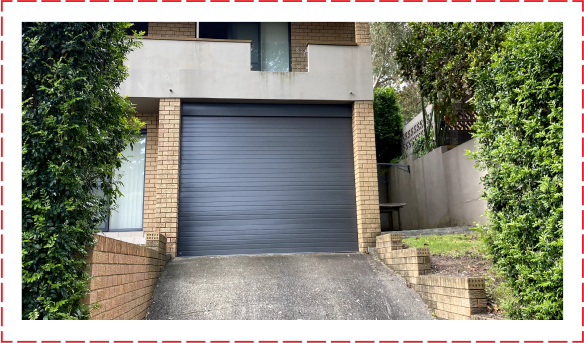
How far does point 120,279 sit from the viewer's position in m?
4.98

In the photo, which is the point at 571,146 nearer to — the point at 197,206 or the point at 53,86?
the point at 53,86

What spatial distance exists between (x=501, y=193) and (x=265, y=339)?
10.6 ft

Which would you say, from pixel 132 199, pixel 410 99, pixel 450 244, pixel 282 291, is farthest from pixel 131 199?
pixel 410 99

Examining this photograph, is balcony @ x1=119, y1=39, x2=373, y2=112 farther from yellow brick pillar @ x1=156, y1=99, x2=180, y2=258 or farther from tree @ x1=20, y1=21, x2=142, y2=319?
tree @ x1=20, y1=21, x2=142, y2=319

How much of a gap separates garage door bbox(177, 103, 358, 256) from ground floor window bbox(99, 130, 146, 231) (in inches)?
45.8

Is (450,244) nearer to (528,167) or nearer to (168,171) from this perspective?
(528,167)

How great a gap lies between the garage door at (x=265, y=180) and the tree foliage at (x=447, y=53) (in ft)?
9.11

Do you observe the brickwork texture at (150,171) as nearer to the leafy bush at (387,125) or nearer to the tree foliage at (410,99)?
the leafy bush at (387,125)

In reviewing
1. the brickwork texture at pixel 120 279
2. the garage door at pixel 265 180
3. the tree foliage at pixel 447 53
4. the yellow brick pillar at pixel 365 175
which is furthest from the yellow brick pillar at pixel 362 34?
the brickwork texture at pixel 120 279

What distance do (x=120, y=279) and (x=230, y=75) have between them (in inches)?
202

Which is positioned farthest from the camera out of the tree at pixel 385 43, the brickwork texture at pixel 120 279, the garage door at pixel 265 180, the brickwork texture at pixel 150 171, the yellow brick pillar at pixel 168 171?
the tree at pixel 385 43

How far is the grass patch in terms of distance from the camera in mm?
7063

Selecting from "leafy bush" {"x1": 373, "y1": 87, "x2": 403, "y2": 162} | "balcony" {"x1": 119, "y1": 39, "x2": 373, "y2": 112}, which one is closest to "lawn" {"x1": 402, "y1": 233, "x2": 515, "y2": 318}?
"balcony" {"x1": 119, "y1": 39, "x2": 373, "y2": 112}

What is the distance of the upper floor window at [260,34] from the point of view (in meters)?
9.73
